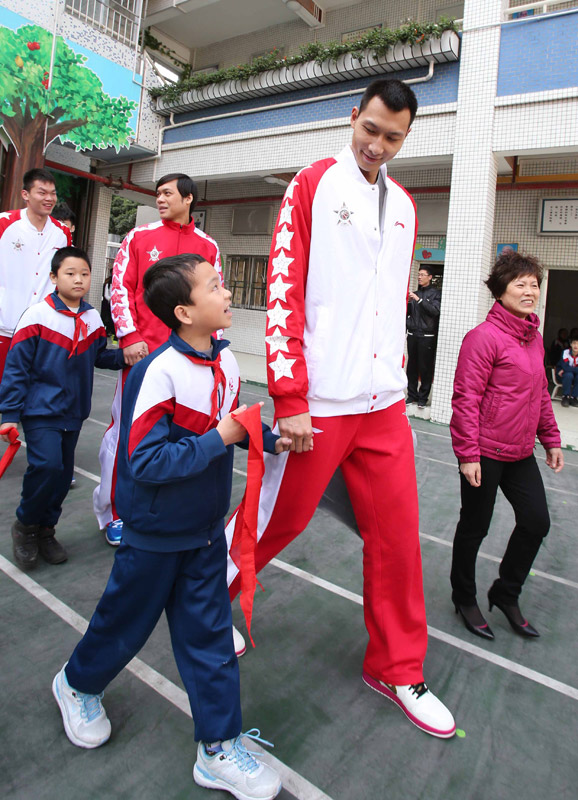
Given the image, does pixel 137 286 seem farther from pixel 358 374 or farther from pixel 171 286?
pixel 358 374

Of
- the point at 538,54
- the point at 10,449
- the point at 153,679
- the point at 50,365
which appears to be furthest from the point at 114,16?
the point at 153,679

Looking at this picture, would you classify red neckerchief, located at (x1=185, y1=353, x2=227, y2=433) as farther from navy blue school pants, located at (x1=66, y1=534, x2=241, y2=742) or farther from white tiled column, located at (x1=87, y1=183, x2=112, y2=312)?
white tiled column, located at (x1=87, y1=183, x2=112, y2=312)

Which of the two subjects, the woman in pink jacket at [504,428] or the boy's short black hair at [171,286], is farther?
the woman in pink jacket at [504,428]

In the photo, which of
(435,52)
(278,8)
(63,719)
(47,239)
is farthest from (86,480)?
(278,8)

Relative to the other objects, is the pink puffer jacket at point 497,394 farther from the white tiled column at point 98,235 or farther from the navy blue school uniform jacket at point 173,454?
the white tiled column at point 98,235

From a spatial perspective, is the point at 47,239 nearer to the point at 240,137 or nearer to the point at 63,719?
the point at 63,719

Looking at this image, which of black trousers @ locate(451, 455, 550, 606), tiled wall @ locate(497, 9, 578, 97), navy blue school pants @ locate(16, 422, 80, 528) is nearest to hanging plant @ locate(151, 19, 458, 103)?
tiled wall @ locate(497, 9, 578, 97)

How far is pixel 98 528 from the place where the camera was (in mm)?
3336

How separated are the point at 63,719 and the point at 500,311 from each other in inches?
89.8

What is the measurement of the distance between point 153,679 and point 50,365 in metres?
1.55

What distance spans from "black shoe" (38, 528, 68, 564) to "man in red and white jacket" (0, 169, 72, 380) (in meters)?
1.51

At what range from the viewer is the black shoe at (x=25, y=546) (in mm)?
2719

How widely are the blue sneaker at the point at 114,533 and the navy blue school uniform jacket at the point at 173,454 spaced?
60.6 inches

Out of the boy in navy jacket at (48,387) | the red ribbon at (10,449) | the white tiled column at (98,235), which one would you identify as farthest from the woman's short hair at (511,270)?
the white tiled column at (98,235)
